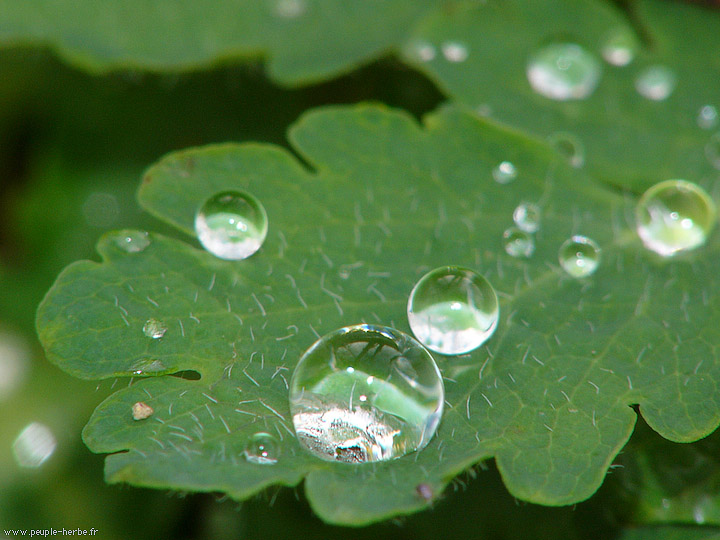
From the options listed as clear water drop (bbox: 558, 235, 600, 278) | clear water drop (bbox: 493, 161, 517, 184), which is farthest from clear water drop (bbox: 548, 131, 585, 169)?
clear water drop (bbox: 558, 235, 600, 278)

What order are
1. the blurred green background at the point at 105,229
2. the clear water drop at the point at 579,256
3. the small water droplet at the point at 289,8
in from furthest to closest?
the small water droplet at the point at 289,8
the blurred green background at the point at 105,229
the clear water drop at the point at 579,256

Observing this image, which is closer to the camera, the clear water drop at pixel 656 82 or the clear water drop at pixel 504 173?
the clear water drop at pixel 504 173

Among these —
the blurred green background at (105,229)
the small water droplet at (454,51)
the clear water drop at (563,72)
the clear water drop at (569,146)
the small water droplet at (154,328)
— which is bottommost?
the blurred green background at (105,229)

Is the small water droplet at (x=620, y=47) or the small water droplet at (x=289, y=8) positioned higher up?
the small water droplet at (x=289, y=8)

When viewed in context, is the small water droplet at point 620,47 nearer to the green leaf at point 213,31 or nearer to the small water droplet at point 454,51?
the small water droplet at point 454,51

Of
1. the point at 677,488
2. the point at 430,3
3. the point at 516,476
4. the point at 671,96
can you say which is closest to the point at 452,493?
the point at 677,488

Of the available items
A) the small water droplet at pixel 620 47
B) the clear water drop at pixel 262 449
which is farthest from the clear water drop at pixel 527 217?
the clear water drop at pixel 262 449

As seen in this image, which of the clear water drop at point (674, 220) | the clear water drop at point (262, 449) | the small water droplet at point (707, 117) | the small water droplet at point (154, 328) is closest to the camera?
the clear water drop at point (262, 449)
